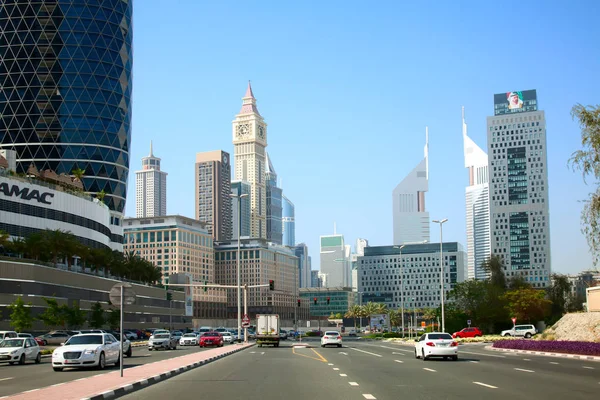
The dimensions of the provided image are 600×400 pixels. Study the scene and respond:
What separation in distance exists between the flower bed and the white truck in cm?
1992

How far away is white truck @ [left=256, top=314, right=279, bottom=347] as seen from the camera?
2571 inches

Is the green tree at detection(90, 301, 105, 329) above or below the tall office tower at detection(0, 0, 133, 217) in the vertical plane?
below

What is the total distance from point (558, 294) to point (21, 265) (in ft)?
280

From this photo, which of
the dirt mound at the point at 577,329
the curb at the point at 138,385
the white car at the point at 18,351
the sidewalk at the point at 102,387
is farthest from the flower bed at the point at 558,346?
the white car at the point at 18,351

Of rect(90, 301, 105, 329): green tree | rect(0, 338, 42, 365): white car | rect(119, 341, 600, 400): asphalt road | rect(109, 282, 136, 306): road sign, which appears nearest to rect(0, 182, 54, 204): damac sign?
rect(90, 301, 105, 329): green tree

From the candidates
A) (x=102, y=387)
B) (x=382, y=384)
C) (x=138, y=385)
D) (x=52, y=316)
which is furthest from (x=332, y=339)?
(x=102, y=387)

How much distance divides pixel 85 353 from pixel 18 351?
10641mm

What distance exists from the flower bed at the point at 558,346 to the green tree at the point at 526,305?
45870 mm

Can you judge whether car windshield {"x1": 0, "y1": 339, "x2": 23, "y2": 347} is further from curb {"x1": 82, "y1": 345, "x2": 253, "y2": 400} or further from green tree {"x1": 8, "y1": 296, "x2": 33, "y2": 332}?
green tree {"x1": 8, "y1": 296, "x2": 33, "y2": 332}

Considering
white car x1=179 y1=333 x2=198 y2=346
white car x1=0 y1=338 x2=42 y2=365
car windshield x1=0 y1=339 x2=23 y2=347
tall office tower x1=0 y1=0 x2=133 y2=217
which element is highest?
tall office tower x1=0 y1=0 x2=133 y2=217

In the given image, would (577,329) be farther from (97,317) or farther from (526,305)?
(97,317)

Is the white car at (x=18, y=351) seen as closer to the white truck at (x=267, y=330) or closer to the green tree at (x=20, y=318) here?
the white truck at (x=267, y=330)

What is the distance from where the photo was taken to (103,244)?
135625 mm

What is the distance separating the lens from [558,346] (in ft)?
148
